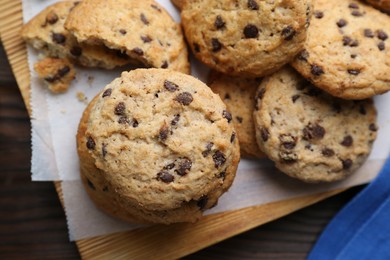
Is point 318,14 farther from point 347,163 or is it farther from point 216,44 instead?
point 347,163

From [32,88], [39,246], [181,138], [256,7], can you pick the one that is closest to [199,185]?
[181,138]

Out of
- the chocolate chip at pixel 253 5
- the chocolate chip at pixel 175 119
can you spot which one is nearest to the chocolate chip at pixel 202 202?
the chocolate chip at pixel 175 119

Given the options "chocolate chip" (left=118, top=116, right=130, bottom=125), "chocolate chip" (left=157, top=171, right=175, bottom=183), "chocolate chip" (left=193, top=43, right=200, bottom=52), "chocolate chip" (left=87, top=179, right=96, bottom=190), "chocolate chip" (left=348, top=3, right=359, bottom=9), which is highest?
"chocolate chip" (left=348, top=3, right=359, bottom=9)

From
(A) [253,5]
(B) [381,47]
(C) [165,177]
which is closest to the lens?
(C) [165,177]

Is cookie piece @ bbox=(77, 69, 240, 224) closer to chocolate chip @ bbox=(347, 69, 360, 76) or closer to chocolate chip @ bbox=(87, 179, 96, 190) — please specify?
chocolate chip @ bbox=(87, 179, 96, 190)

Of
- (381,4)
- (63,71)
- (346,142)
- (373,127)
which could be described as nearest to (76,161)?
(63,71)

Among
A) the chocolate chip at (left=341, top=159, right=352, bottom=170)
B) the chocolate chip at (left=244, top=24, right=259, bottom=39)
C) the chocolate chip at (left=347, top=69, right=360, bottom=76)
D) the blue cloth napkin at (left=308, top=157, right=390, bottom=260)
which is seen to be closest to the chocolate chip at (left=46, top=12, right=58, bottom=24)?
the chocolate chip at (left=244, top=24, right=259, bottom=39)
